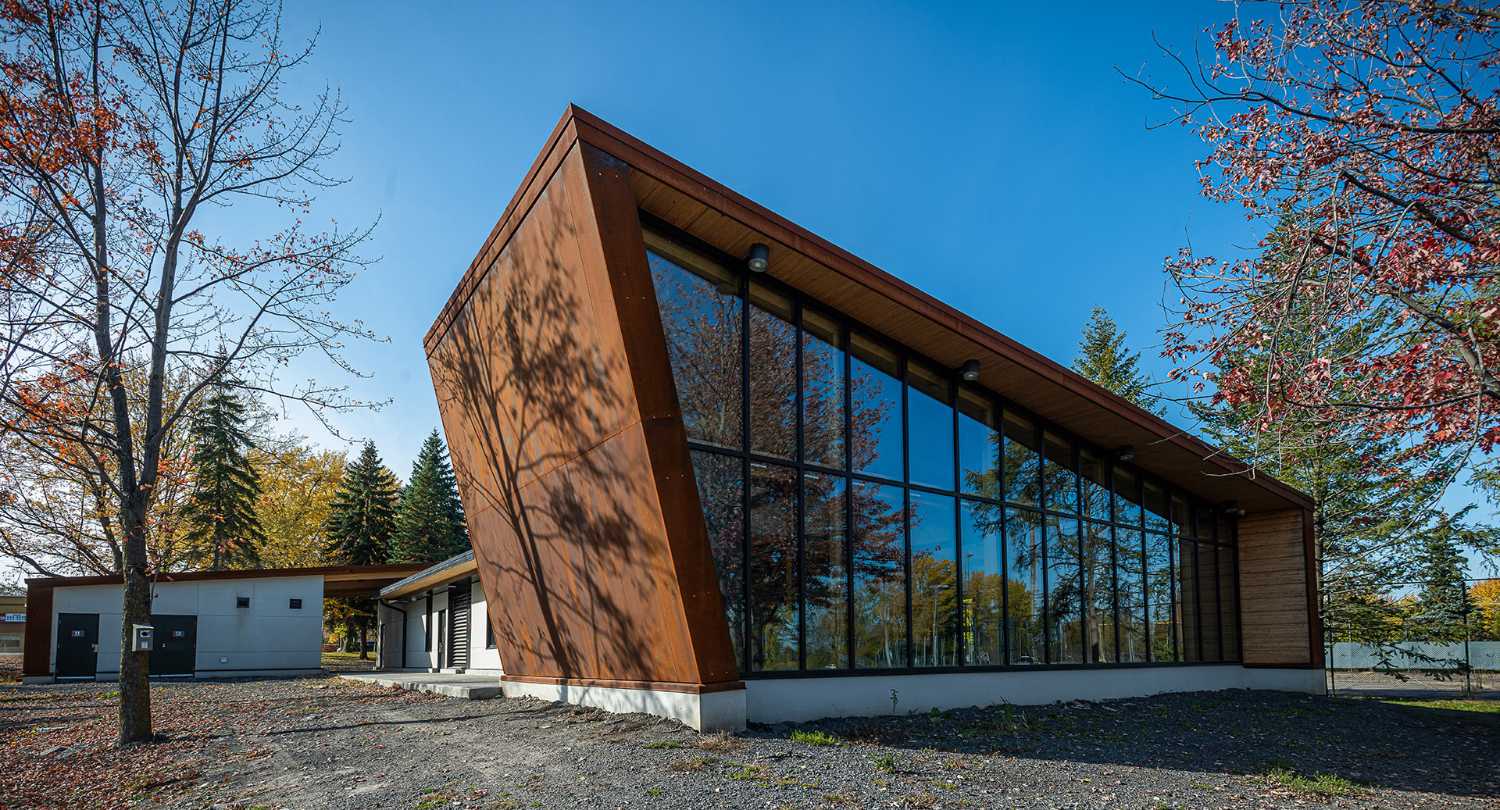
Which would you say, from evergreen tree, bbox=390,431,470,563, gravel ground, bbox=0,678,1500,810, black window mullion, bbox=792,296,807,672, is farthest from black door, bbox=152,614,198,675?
black window mullion, bbox=792,296,807,672

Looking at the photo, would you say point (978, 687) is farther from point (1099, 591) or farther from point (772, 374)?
point (772, 374)

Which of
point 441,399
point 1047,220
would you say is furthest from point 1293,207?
point 441,399

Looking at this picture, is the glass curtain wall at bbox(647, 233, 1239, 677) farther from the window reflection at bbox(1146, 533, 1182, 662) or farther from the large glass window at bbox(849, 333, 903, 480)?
the window reflection at bbox(1146, 533, 1182, 662)

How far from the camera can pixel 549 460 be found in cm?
1027

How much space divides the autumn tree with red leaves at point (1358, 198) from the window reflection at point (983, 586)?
4268mm

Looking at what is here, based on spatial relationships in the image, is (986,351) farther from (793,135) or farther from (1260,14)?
(1260,14)

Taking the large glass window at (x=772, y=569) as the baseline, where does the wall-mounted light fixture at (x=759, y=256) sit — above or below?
above

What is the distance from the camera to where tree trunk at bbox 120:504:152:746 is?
9.45m

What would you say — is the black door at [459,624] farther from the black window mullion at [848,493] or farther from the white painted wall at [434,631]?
the black window mullion at [848,493]

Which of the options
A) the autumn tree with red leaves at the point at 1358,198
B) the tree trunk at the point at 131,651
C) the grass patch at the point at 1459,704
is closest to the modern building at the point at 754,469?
the autumn tree with red leaves at the point at 1358,198

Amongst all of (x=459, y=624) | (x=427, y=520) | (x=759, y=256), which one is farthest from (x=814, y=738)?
(x=427, y=520)

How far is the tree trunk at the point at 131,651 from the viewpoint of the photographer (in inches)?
372

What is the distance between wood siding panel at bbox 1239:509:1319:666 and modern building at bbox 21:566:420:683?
21.5m

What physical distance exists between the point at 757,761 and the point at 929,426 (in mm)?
5457
